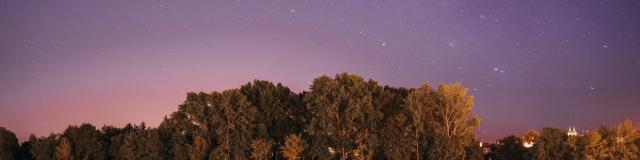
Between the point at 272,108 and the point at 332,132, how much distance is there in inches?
372

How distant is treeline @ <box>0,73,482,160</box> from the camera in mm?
50125

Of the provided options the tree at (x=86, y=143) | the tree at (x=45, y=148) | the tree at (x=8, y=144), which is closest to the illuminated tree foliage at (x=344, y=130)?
the tree at (x=86, y=143)

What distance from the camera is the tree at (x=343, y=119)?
164ft

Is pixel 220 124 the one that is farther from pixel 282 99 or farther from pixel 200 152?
pixel 282 99

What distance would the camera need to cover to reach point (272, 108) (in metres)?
57.6

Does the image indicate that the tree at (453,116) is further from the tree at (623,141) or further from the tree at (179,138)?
the tree at (179,138)

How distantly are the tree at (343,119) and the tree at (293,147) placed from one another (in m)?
0.95

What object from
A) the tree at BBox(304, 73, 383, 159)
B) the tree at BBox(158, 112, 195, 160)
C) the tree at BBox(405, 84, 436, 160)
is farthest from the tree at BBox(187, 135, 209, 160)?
the tree at BBox(405, 84, 436, 160)

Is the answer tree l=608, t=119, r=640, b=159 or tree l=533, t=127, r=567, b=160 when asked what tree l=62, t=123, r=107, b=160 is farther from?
tree l=608, t=119, r=640, b=159

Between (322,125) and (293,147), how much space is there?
291 centimetres

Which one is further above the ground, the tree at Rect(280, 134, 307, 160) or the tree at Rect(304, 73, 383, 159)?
the tree at Rect(304, 73, 383, 159)

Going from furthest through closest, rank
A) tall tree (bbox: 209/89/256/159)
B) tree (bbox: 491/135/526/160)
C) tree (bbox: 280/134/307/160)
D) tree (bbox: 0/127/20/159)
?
tree (bbox: 0/127/20/159) < tree (bbox: 491/135/526/160) < tall tree (bbox: 209/89/256/159) < tree (bbox: 280/134/307/160)

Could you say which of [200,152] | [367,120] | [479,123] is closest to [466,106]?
[479,123]

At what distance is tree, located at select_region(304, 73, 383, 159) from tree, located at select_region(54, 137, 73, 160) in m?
25.1
